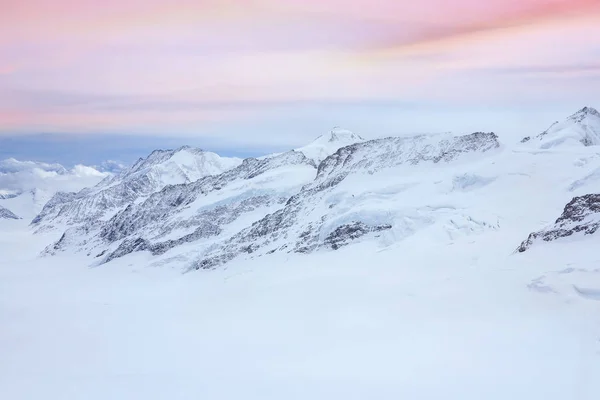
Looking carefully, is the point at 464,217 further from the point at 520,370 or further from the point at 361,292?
the point at 520,370

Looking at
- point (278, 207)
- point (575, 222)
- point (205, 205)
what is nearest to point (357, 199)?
point (278, 207)

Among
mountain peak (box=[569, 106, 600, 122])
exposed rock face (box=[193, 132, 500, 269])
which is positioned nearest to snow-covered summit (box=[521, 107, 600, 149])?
mountain peak (box=[569, 106, 600, 122])

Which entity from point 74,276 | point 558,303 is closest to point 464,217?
point 558,303

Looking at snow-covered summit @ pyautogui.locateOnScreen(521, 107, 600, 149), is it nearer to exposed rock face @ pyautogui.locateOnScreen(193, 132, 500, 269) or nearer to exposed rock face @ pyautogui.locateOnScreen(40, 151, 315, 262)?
exposed rock face @ pyautogui.locateOnScreen(193, 132, 500, 269)

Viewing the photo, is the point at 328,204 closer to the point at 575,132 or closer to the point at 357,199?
the point at 357,199

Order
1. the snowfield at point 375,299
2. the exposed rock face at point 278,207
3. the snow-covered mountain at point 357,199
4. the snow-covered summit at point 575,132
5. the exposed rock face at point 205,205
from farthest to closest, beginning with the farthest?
the exposed rock face at point 205,205, the snow-covered summit at point 575,132, the exposed rock face at point 278,207, the snow-covered mountain at point 357,199, the snowfield at point 375,299

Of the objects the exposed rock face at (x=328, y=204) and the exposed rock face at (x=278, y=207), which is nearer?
the exposed rock face at (x=328, y=204)

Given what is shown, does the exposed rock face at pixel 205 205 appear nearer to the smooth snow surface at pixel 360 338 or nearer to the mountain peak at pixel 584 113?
the smooth snow surface at pixel 360 338

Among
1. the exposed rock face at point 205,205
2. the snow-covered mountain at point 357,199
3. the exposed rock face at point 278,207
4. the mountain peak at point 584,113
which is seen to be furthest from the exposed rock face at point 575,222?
the exposed rock face at point 205,205
